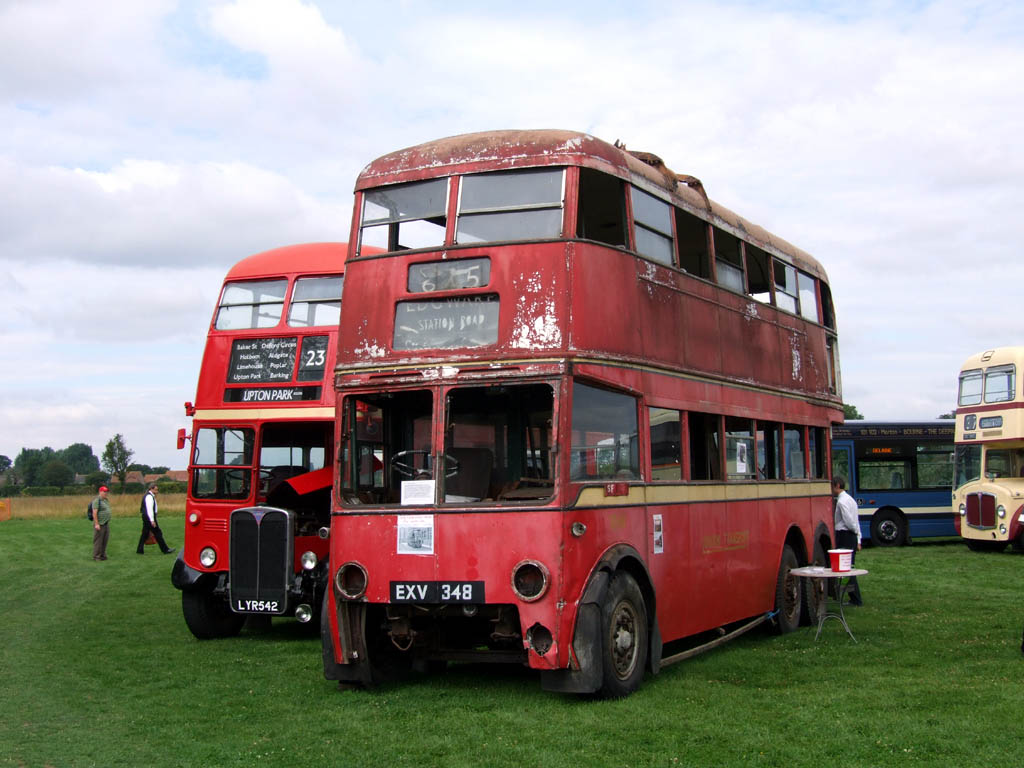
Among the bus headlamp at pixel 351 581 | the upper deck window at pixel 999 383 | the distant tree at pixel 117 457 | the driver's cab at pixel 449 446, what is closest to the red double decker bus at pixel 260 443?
the driver's cab at pixel 449 446

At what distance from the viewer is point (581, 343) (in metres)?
9.45

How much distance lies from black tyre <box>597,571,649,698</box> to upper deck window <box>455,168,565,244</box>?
9.74 feet

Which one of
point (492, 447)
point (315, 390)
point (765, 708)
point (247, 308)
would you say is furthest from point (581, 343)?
point (247, 308)

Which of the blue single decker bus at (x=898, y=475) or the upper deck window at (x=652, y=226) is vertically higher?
the upper deck window at (x=652, y=226)

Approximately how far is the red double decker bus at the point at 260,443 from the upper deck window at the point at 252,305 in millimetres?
15

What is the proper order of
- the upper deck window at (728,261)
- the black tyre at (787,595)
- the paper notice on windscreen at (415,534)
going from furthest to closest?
the black tyre at (787,595) → the upper deck window at (728,261) → the paper notice on windscreen at (415,534)

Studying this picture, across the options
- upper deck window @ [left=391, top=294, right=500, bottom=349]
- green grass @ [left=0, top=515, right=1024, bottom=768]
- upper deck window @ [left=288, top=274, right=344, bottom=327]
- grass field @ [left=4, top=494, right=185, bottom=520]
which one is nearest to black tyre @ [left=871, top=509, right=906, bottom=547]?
green grass @ [left=0, top=515, right=1024, bottom=768]

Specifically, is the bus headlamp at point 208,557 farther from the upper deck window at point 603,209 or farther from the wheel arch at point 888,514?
the wheel arch at point 888,514

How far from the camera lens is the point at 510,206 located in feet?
32.4

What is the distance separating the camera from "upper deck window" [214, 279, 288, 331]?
1477cm

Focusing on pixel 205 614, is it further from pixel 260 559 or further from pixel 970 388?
pixel 970 388

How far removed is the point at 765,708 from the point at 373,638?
3.38m

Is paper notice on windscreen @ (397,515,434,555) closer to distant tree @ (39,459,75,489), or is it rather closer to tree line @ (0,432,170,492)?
tree line @ (0,432,170,492)

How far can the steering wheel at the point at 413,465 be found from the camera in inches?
376
